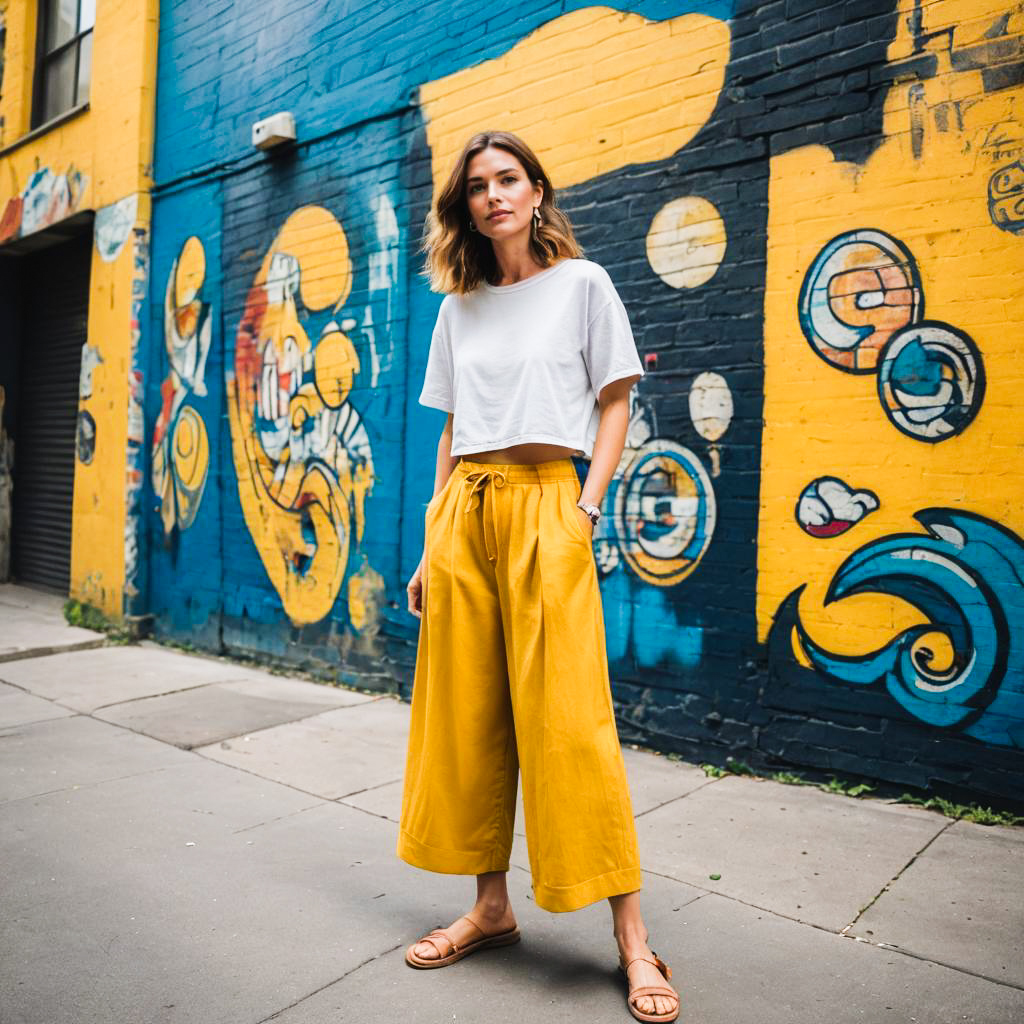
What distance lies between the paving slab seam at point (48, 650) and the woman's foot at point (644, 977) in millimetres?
5309

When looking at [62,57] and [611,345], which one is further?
[62,57]

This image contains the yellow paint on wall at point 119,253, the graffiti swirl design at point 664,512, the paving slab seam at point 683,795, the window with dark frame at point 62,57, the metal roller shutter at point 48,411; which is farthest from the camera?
the metal roller shutter at point 48,411

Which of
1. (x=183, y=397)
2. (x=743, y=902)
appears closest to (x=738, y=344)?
(x=743, y=902)

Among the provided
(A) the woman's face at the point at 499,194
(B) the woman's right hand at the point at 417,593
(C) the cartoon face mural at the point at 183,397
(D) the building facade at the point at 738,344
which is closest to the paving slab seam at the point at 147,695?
(D) the building facade at the point at 738,344

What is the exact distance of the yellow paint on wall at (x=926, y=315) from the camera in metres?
3.20

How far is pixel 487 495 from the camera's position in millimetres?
2264

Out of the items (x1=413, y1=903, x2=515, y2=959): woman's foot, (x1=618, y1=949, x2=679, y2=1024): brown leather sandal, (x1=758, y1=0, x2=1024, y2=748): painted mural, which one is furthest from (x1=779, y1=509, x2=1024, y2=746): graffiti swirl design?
(x1=413, y1=903, x2=515, y2=959): woman's foot

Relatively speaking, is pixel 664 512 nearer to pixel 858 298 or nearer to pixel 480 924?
pixel 858 298

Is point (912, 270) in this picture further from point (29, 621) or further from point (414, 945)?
point (29, 621)

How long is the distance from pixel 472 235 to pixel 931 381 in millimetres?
1898

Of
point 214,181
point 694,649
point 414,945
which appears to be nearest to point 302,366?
point 214,181

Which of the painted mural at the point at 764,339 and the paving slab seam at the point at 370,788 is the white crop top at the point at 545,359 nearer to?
the painted mural at the point at 764,339

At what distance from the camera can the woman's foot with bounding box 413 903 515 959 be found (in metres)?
2.31

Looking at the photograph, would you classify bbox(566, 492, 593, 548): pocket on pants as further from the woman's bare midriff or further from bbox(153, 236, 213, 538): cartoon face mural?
bbox(153, 236, 213, 538): cartoon face mural
